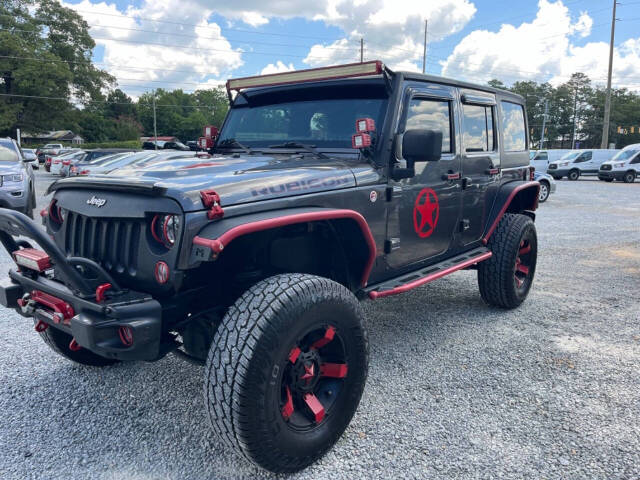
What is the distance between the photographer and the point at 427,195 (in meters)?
3.53

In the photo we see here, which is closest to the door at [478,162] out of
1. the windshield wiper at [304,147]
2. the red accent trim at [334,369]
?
the windshield wiper at [304,147]

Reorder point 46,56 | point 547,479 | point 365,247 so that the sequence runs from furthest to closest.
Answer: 1. point 46,56
2. point 365,247
3. point 547,479

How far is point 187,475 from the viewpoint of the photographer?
2.36 metres

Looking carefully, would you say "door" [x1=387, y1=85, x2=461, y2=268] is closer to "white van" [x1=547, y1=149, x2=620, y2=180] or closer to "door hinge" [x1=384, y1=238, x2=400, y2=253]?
"door hinge" [x1=384, y1=238, x2=400, y2=253]

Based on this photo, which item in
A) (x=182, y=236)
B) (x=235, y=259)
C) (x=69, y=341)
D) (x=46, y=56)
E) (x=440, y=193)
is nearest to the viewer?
(x=182, y=236)

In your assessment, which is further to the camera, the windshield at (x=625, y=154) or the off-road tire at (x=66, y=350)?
the windshield at (x=625, y=154)

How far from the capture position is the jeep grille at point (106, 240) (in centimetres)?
239

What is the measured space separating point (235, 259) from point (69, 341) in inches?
55.8

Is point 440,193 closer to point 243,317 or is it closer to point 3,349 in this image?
point 243,317

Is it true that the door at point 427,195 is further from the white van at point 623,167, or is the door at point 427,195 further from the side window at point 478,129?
the white van at point 623,167

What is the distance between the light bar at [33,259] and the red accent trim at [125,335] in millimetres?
640

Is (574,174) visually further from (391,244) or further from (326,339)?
(326,339)

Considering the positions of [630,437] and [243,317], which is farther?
[630,437]

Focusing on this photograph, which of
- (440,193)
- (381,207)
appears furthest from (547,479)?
(440,193)
